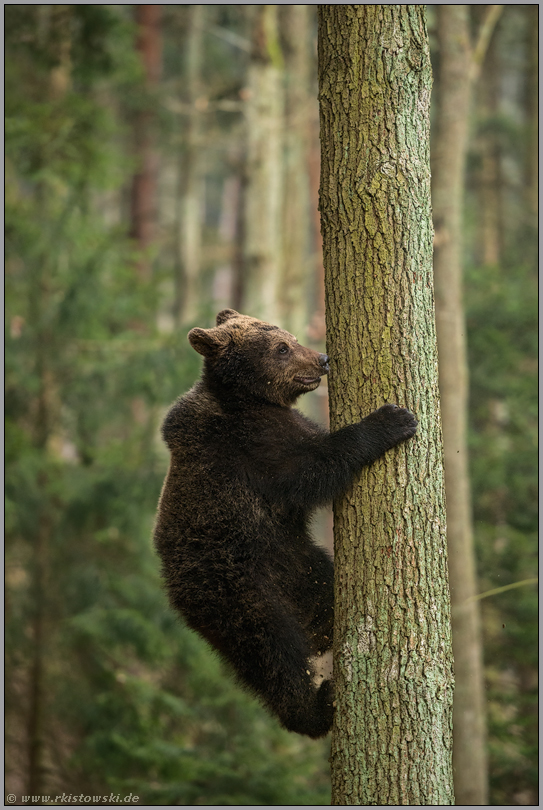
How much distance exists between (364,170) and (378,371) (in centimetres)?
105

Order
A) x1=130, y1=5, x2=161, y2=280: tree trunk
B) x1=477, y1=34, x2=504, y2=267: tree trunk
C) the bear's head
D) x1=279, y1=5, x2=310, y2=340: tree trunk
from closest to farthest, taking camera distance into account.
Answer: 1. the bear's head
2. x1=279, y1=5, x2=310, y2=340: tree trunk
3. x1=130, y1=5, x2=161, y2=280: tree trunk
4. x1=477, y1=34, x2=504, y2=267: tree trunk

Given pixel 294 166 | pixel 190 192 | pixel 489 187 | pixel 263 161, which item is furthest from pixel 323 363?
pixel 489 187

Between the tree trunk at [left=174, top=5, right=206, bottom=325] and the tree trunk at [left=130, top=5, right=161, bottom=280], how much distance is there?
79cm

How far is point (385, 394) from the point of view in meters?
3.67

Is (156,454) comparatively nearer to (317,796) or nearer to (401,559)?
(317,796)

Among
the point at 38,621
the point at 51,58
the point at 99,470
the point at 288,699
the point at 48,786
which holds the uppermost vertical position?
the point at 51,58

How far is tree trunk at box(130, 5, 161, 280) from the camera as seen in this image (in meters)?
17.0

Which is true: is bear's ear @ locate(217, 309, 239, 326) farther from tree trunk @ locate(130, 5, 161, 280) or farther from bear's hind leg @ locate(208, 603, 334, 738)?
tree trunk @ locate(130, 5, 161, 280)

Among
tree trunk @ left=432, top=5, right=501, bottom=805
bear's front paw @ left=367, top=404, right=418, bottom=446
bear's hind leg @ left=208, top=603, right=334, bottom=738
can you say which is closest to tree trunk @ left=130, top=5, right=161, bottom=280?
tree trunk @ left=432, top=5, right=501, bottom=805

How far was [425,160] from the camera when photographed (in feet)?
12.3

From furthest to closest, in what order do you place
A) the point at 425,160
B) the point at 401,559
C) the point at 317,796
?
the point at 317,796
the point at 425,160
the point at 401,559

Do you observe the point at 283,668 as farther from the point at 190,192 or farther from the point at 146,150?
the point at 146,150

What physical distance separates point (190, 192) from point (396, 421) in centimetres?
1518

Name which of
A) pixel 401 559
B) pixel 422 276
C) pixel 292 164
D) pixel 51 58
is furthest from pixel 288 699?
pixel 292 164
